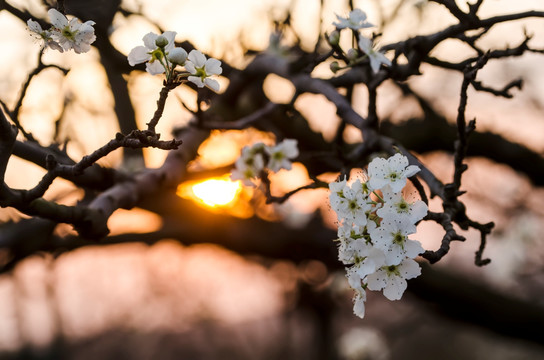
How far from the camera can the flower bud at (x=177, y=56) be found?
0.95 meters

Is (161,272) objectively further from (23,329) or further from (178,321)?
(23,329)

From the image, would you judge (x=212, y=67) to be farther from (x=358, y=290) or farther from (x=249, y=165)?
(x=249, y=165)

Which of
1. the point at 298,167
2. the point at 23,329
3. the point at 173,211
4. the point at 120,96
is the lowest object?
the point at 173,211

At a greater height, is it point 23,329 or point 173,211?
point 23,329

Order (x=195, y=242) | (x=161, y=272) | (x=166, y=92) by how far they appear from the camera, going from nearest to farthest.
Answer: (x=166, y=92), (x=195, y=242), (x=161, y=272)

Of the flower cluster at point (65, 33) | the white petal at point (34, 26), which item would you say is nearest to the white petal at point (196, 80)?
the flower cluster at point (65, 33)

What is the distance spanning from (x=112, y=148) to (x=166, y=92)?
0.52ft

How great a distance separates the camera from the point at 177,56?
3.11ft

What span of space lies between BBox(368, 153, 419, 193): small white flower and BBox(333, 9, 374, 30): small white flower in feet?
1.49

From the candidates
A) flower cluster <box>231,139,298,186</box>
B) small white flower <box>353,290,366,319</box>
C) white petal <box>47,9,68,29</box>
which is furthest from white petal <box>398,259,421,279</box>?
white petal <box>47,9,68,29</box>

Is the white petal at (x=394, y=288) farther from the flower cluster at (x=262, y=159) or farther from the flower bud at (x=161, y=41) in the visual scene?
the flower cluster at (x=262, y=159)

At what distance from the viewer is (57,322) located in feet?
31.4

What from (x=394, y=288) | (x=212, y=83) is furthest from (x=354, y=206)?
(x=212, y=83)

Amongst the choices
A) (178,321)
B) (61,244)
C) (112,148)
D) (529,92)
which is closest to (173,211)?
(61,244)
